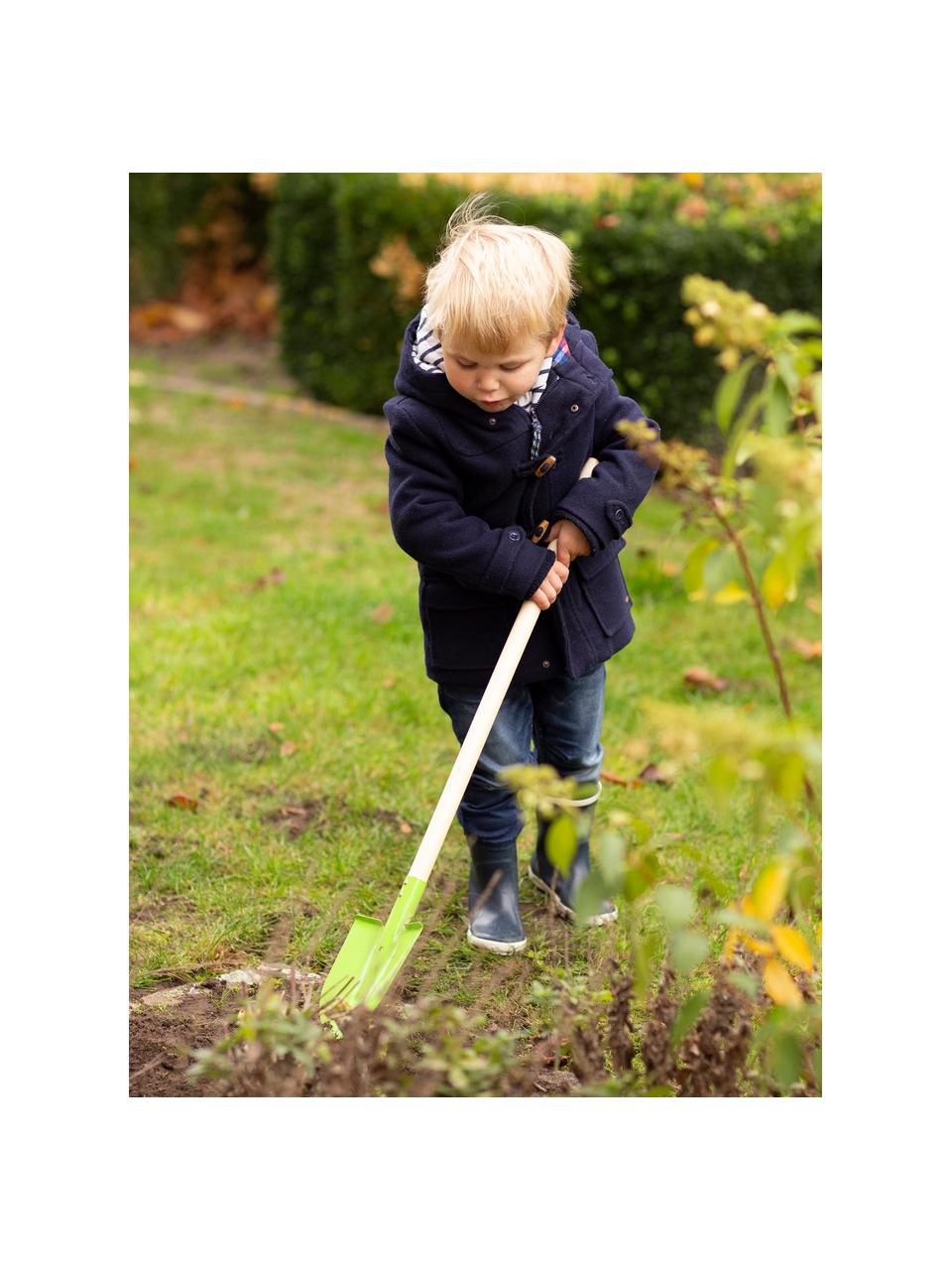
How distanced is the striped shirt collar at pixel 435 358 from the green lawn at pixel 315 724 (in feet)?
3.08

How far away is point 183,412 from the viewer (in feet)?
25.3

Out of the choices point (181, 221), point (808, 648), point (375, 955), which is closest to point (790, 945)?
point (375, 955)

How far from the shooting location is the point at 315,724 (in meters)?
4.10

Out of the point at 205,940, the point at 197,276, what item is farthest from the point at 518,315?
the point at 197,276

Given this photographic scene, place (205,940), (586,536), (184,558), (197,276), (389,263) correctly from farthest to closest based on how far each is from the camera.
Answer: (197,276) < (389,263) < (184,558) < (205,940) < (586,536)

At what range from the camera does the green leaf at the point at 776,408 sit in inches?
76.7

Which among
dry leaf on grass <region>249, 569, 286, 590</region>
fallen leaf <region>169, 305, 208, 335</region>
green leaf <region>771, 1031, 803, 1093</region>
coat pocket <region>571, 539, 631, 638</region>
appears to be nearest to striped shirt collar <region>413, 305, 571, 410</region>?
coat pocket <region>571, 539, 631, 638</region>

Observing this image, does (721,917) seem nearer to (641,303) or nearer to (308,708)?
(308,708)

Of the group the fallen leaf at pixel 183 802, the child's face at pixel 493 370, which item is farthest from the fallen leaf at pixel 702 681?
Result: the child's face at pixel 493 370

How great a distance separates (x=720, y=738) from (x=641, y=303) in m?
4.97

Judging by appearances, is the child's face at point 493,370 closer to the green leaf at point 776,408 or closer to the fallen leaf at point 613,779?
the green leaf at point 776,408

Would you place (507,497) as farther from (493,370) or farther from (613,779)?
(613,779)

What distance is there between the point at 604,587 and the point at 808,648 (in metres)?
2.05

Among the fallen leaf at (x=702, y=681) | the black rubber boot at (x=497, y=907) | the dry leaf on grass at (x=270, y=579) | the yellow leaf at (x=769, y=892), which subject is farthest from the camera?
the dry leaf on grass at (x=270, y=579)
